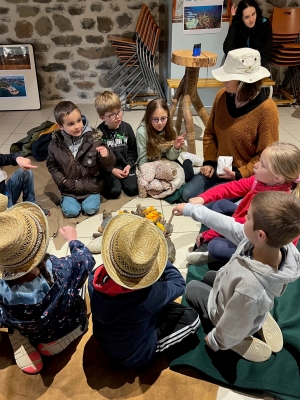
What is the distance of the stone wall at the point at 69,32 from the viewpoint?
434 centimetres

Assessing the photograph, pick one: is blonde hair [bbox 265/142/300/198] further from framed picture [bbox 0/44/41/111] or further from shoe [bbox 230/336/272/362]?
framed picture [bbox 0/44/41/111]

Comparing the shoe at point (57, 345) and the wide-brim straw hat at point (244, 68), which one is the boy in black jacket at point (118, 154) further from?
the shoe at point (57, 345)

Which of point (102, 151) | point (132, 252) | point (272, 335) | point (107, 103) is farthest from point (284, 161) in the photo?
point (107, 103)

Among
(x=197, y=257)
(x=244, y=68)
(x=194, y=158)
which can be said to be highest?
(x=244, y=68)

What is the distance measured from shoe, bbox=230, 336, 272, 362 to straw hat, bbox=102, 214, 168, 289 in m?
0.60

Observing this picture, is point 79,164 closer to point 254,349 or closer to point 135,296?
point 135,296

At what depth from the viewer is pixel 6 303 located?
1.35 metres

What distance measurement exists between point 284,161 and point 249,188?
44 cm

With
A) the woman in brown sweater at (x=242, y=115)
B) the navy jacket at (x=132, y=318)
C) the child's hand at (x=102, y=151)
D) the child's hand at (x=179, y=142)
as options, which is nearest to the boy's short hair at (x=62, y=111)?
the child's hand at (x=102, y=151)

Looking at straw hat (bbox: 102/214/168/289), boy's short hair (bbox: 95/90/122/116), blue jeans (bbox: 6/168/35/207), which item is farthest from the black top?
straw hat (bbox: 102/214/168/289)

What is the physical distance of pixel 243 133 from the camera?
2279 millimetres

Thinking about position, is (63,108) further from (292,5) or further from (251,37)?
(292,5)

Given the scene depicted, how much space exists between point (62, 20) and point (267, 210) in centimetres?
427

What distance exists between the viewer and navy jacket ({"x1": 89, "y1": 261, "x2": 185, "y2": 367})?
1282mm
